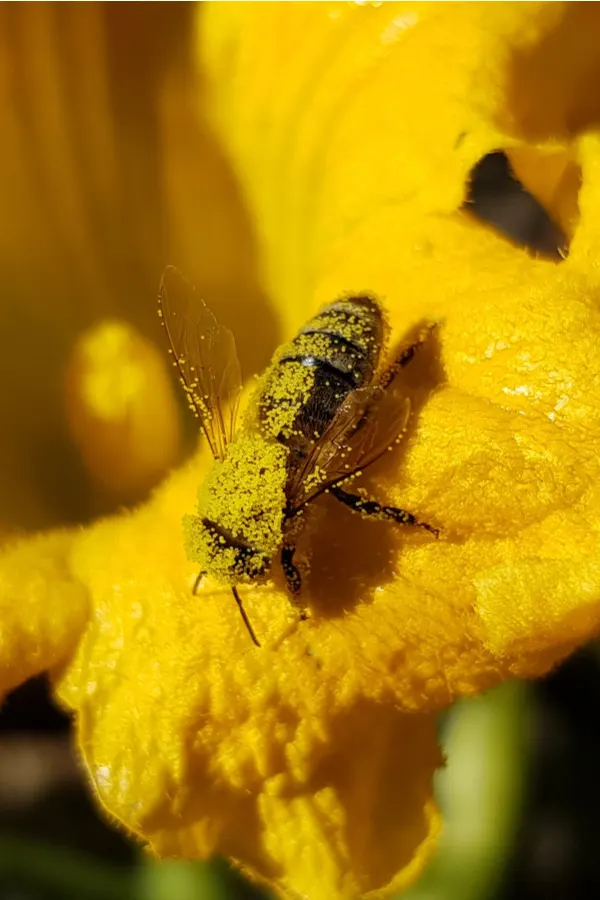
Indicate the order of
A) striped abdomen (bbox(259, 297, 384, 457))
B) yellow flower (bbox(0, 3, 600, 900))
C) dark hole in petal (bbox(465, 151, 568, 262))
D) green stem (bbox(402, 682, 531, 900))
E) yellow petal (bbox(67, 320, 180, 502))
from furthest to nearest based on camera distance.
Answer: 1. dark hole in petal (bbox(465, 151, 568, 262))
2. green stem (bbox(402, 682, 531, 900))
3. yellow petal (bbox(67, 320, 180, 502))
4. striped abdomen (bbox(259, 297, 384, 457))
5. yellow flower (bbox(0, 3, 600, 900))

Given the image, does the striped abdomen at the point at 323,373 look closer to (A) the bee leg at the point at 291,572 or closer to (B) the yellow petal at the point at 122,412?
(A) the bee leg at the point at 291,572

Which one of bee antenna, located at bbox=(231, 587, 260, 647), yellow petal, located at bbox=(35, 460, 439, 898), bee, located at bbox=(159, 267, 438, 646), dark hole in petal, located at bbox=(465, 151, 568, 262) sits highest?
bee, located at bbox=(159, 267, 438, 646)

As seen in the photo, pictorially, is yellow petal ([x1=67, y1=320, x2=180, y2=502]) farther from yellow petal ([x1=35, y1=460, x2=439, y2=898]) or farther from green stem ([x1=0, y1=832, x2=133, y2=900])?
green stem ([x1=0, y1=832, x2=133, y2=900])

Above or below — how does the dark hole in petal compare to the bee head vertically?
below

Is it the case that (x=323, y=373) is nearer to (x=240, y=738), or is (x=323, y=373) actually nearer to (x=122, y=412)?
(x=240, y=738)

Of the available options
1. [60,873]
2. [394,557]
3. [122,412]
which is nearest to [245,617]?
[394,557]

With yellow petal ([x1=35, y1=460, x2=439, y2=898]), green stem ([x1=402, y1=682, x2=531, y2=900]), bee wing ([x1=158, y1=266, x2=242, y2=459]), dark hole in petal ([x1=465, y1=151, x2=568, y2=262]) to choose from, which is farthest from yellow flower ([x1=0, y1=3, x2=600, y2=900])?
dark hole in petal ([x1=465, y1=151, x2=568, y2=262])
